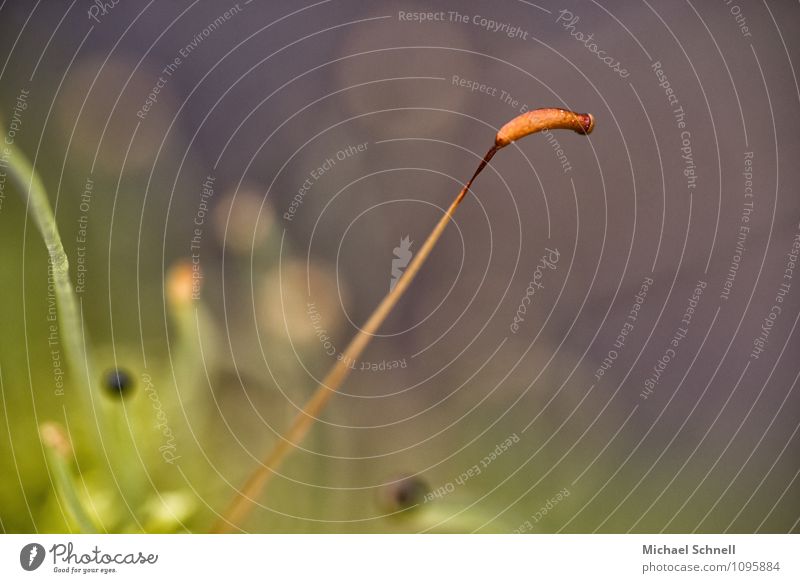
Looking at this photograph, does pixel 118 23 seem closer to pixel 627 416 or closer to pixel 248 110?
pixel 248 110

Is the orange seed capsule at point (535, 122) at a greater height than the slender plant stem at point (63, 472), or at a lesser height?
greater

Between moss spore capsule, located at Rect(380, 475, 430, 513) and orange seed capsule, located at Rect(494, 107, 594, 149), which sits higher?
orange seed capsule, located at Rect(494, 107, 594, 149)
